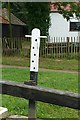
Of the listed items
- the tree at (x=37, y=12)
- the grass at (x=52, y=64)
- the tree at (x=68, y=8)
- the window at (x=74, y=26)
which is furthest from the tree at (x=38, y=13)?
the grass at (x=52, y=64)

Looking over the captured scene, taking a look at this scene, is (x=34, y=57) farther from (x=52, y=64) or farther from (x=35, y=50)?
(x=52, y=64)

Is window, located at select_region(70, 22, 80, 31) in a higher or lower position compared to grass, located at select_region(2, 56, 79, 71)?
higher

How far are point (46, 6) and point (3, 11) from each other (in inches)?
492

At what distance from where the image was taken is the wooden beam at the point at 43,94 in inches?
116

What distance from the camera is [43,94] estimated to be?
10.2 ft

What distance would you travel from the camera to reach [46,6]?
21469 millimetres

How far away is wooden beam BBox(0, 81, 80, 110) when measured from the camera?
9.70 feet

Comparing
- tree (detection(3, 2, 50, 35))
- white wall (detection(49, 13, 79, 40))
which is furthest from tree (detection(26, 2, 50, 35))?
white wall (detection(49, 13, 79, 40))

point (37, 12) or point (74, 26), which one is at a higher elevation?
point (37, 12)

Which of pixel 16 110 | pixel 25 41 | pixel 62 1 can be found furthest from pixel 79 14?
pixel 16 110

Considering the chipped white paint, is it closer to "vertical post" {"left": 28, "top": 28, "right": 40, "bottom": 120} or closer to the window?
"vertical post" {"left": 28, "top": 28, "right": 40, "bottom": 120}

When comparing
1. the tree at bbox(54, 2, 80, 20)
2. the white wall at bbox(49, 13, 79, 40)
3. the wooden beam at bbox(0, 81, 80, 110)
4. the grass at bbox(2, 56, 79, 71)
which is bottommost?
the grass at bbox(2, 56, 79, 71)

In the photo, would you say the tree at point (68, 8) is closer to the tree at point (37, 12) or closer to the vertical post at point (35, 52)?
the tree at point (37, 12)

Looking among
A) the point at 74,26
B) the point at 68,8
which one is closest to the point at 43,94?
the point at 68,8
